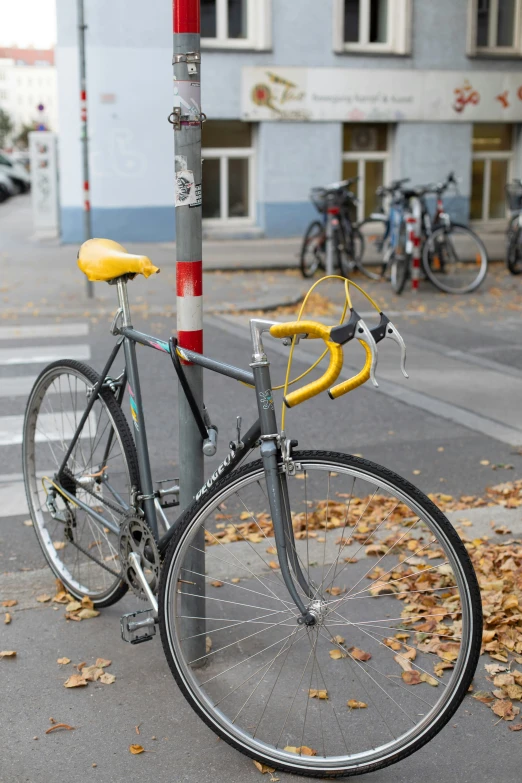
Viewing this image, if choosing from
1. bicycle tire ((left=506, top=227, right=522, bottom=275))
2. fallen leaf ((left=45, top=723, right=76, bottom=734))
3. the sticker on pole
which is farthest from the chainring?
bicycle tire ((left=506, top=227, right=522, bottom=275))

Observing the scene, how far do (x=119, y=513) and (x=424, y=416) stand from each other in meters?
3.71

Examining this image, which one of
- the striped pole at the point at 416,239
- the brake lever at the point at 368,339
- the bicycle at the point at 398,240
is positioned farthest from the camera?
the bicycle at the point at 398,240

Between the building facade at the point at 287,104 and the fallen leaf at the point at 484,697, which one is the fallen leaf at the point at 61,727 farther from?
the building facade at the point at 287,104

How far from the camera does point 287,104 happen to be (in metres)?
20.2

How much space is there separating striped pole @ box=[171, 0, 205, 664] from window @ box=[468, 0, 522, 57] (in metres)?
20.3

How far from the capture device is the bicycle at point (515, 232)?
45.8 ft

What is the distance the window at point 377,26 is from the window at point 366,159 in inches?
63.2

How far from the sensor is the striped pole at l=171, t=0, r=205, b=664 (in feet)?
9.75

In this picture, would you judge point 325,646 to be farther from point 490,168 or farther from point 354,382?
point 490,168

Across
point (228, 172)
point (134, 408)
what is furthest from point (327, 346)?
point (228, 172)

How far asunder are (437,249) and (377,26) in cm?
1013

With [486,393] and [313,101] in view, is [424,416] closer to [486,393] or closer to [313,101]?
[486,393]

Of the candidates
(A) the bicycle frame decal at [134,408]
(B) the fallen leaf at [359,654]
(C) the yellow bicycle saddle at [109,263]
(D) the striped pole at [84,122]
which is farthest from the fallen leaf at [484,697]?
(D) the striped pole at [84,122]

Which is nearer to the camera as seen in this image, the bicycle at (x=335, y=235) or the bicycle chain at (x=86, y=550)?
the bicycle chain at (x=86, y=550)
